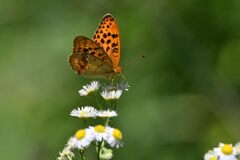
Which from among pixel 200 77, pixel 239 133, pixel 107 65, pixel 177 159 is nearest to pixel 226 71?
pixel 200 77

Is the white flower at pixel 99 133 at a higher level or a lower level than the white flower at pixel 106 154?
higher

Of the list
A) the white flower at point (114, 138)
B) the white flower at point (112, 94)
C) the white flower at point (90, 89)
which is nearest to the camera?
the white flower at point (114, 138)

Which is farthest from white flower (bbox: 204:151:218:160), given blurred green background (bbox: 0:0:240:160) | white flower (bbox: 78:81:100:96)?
blurred green background (bbox: 0:0:240:160)

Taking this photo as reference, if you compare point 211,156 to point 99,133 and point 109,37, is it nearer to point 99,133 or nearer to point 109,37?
point 99,133

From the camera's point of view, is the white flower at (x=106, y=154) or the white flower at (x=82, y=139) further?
the white flower at (x=82, y=139)

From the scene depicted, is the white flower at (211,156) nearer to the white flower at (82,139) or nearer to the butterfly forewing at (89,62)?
the white flower at (82,139)

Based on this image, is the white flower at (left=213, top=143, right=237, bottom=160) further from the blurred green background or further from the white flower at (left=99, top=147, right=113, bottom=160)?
the blurred green background

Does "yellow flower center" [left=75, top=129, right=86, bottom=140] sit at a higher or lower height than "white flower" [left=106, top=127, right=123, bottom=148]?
higher

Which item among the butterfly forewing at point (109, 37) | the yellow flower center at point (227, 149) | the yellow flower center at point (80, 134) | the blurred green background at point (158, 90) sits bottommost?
the yellow flower center at point (227, 149)

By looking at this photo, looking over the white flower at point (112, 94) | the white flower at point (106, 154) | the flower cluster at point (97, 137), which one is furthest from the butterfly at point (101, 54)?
the white flower at point (106, 154)
